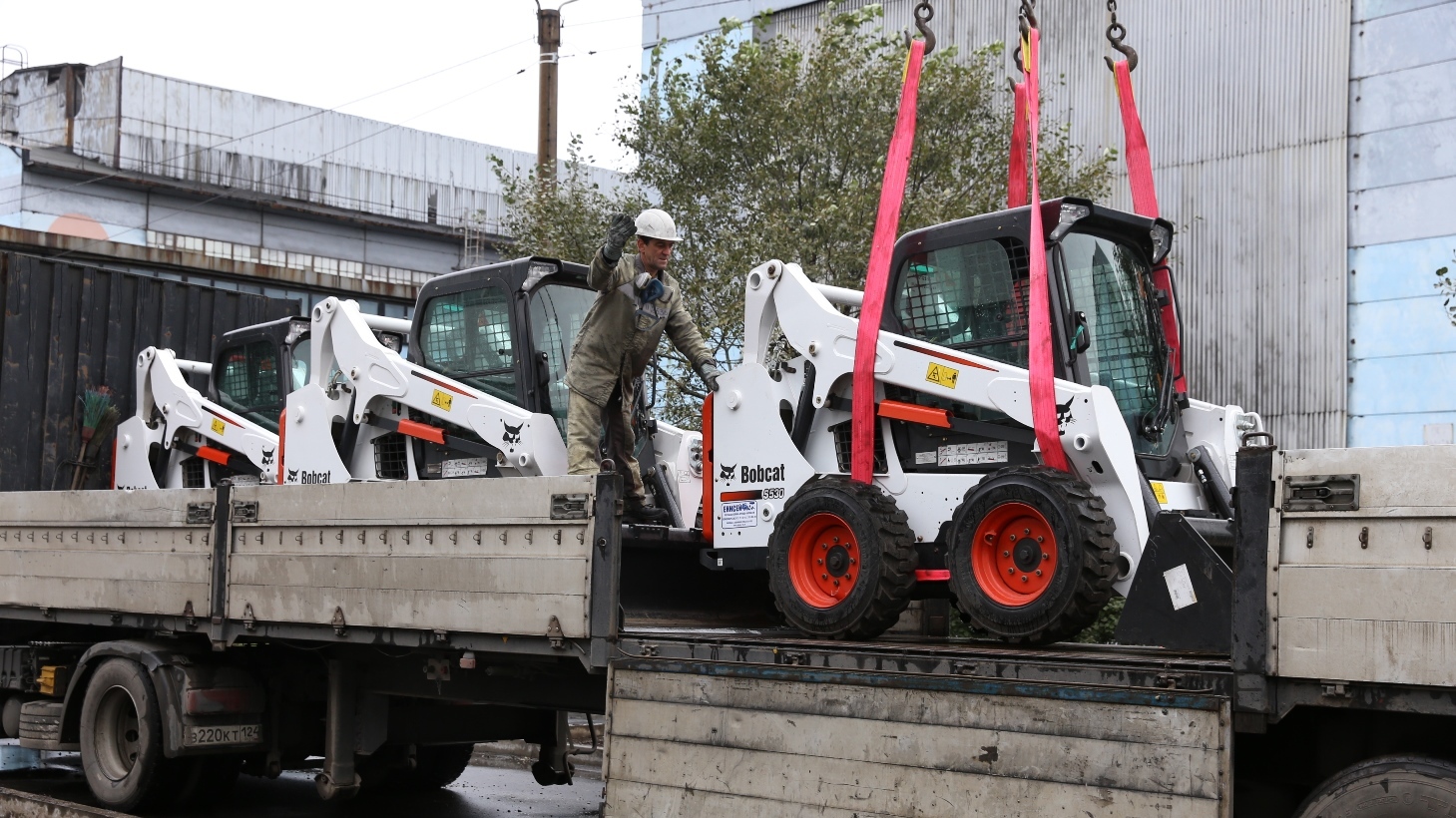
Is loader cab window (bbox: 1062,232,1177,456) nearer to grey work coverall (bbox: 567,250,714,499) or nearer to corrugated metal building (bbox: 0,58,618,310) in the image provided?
grey work coverall (bbox: 567,250,714,499)

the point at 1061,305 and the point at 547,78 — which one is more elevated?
the point at 547,78

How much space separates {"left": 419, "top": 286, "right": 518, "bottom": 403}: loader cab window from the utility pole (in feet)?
36.0

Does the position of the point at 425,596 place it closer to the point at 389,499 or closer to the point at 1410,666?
the point at 389,499

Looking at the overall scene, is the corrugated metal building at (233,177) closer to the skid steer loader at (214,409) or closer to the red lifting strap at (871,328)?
the skid steer loader at (214,409)

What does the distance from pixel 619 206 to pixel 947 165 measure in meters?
3.69

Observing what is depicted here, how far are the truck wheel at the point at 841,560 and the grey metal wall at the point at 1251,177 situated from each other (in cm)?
1369

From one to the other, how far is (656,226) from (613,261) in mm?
453

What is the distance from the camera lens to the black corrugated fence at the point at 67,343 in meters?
Result: 11.6

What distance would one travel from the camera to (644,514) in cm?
879

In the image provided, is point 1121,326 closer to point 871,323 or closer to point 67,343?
point 871,323

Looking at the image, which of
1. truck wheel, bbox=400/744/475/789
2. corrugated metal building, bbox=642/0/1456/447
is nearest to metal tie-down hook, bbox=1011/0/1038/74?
truck wheel, bbox=400/744/475/789

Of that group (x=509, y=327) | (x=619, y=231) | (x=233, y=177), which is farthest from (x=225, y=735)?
(x=233, y=177)

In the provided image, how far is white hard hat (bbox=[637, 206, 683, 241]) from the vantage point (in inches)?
314

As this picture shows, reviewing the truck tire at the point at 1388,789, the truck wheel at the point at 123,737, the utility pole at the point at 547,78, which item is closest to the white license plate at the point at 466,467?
the truck wheel at the point at 123,737
